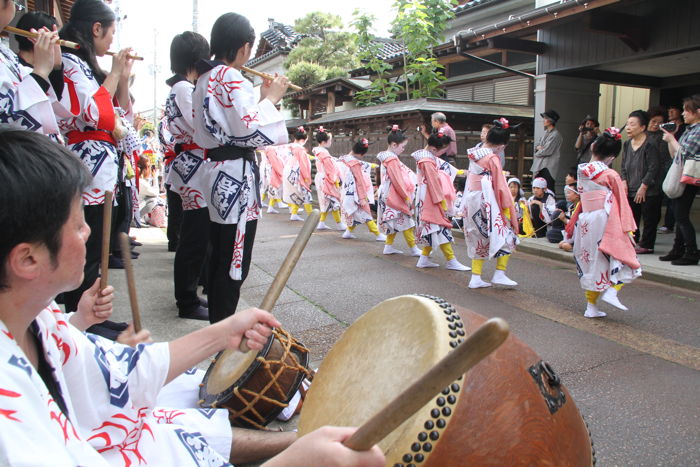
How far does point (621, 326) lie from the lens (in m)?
4.11

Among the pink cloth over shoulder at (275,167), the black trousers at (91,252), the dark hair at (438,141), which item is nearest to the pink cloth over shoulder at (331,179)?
the pink cloth over shoulder at (275,167)

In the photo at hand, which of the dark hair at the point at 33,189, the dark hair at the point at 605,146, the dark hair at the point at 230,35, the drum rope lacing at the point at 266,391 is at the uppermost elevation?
the dark hair at the point at 230,35

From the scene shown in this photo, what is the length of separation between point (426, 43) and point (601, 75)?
12.2 feet

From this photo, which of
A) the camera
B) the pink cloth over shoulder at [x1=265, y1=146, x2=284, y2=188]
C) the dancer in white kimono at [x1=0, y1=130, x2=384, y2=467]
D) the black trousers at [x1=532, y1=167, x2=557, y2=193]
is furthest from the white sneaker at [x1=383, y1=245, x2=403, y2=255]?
the dancer in white kimono at [x1=0, y1=130, x2=384, y2=467]

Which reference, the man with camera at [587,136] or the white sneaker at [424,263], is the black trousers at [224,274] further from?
the man with camera at [587,136]

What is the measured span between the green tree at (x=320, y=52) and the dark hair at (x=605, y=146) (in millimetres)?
15206

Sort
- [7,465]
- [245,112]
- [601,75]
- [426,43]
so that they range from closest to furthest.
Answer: [7,465]
[245,112]
[601,75]
[426,43]

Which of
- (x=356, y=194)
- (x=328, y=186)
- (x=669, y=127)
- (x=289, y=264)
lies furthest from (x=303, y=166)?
(x=289, y=264)

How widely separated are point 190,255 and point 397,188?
12.8 feet

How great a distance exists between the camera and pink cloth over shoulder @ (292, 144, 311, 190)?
10898 mm

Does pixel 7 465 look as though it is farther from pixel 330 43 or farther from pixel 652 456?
pixel 330 43

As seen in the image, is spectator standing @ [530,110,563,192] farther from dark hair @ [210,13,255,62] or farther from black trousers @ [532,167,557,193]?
dark hair @ [210,13,255,62]

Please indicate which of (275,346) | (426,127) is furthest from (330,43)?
(275,346)

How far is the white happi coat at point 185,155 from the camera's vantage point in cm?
358
